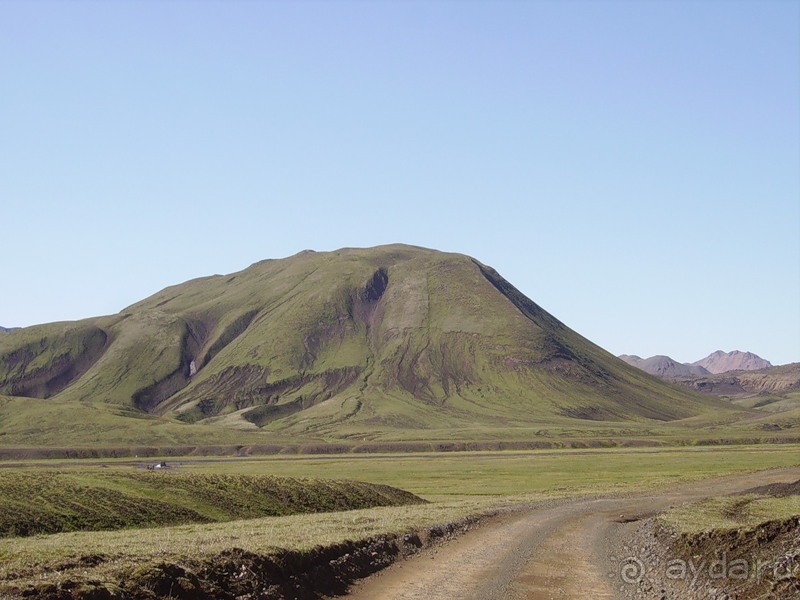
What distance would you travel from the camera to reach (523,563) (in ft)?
97.3

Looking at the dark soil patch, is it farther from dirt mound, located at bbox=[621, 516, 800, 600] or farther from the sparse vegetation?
dirt mound, located at bbox=[621, 516, 800, 600]

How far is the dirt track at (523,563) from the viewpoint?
79.7ft

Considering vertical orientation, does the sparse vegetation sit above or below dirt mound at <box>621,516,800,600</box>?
below

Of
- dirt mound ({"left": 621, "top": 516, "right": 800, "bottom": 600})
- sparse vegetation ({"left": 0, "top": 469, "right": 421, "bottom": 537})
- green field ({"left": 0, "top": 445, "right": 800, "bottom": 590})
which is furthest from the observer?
sparse vegetation ({"left": 0, "top": 469, "right": 421, "bottom": 537})

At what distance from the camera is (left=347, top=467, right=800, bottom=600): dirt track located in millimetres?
24281

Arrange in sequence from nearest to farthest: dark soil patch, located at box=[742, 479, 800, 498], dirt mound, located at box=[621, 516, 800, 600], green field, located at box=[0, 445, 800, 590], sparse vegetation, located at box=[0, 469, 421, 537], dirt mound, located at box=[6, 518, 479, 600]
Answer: dirt mound, located at box=[6, 518, 479, 600], dirt mound, located at box=[621, 516, 800, 600], green field, located at box=[0, 445, 800, 590], sparse vegetation, located at box=[0, 469, 421, 537], dark soil patch, located at box=[742, 479, 800, 498]

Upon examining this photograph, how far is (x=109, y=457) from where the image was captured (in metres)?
172

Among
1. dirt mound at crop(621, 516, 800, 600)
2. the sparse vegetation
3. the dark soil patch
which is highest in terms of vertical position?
dirt mound at crop(621, 516, 800, 600)

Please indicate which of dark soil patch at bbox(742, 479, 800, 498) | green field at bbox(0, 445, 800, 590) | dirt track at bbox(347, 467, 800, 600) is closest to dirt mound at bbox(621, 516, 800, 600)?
dirt track at bbox(347, 467, 800, 600)

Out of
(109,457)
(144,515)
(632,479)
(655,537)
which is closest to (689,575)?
(655,537)

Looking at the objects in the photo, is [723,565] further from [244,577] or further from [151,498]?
[151,498]

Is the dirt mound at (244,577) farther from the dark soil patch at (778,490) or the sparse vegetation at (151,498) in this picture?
the dark soil patch at (778,490)

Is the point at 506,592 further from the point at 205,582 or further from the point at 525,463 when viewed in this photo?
the point at 525,463

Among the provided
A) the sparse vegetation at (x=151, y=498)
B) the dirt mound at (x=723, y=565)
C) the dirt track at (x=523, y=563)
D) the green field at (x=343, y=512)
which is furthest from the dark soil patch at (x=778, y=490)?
the dirt mound at (x=723, y=565)
